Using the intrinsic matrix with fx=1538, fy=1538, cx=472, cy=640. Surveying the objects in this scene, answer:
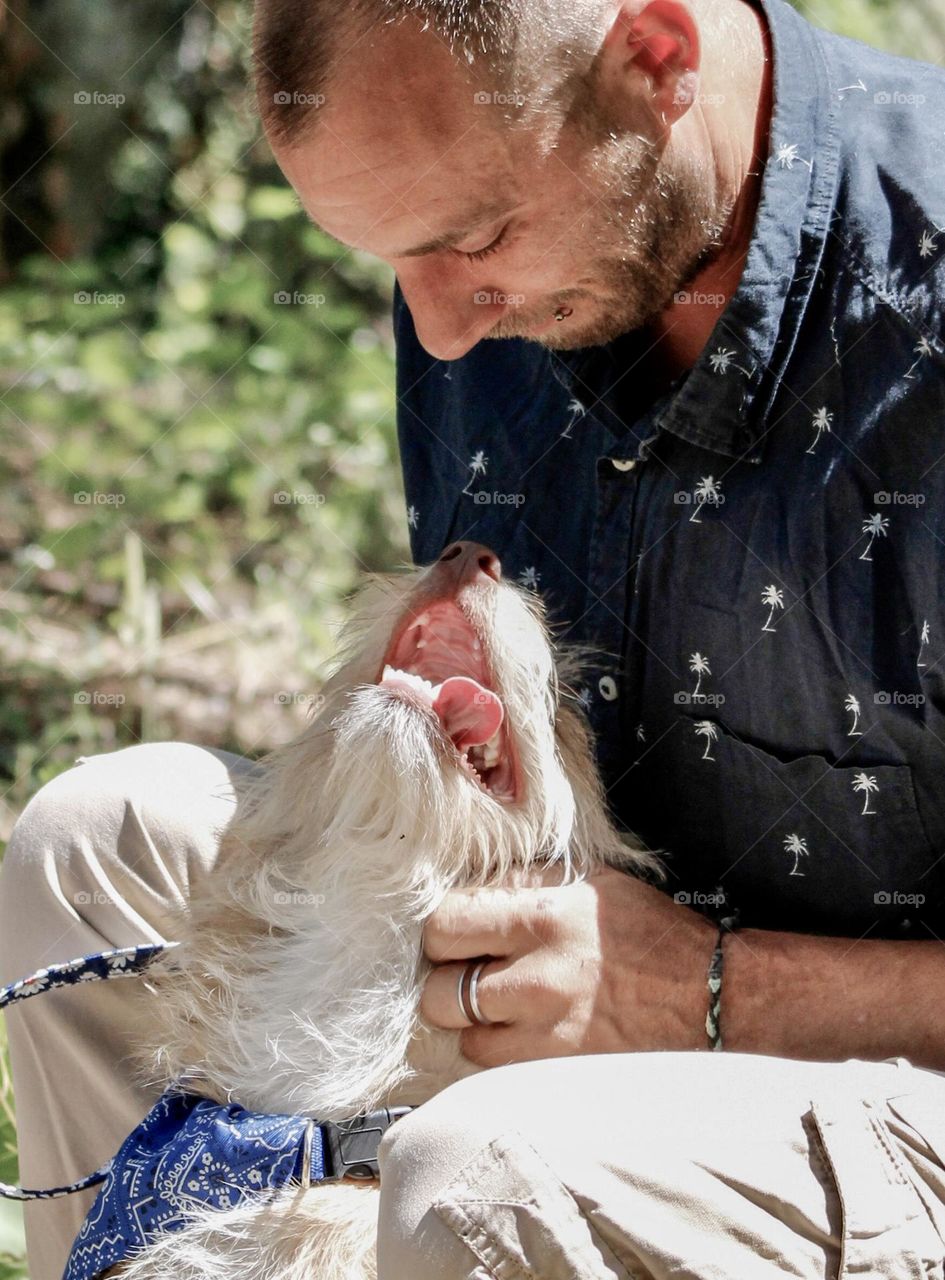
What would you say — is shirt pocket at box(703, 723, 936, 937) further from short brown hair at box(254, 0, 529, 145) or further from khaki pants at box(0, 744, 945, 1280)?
short brown hair at box(254, 0, 529, 145)

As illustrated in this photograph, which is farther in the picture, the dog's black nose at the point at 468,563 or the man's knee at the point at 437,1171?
the dog's black nose at the point at 468,563

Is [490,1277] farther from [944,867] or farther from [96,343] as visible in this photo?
[96,343]

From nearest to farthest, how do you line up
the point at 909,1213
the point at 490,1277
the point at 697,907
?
1. the point at 490,1277
2. the point at 909,1213
3. the point at 697,907

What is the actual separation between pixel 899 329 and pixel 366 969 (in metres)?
1.22

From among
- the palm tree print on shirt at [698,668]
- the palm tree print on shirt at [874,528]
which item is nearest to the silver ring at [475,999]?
the palm tree print on shirt at [698,668]

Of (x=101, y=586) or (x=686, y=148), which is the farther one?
(x=101, y=586)

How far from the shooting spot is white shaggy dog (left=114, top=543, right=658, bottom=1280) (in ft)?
7.46

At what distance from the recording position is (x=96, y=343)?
18.5ft

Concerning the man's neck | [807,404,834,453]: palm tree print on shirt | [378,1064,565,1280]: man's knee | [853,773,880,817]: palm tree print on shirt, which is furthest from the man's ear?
[378,1064,565,1280]: man's knee

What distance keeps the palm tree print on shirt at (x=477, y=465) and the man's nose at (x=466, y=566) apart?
0.47 metres

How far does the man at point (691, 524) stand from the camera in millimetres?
2189

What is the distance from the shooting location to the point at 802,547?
2285mm

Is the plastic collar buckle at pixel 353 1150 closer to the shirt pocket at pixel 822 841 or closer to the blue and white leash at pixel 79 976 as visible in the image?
the blue and white leash at pixel 79 976

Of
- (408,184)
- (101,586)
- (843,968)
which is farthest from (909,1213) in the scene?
(101,586)
